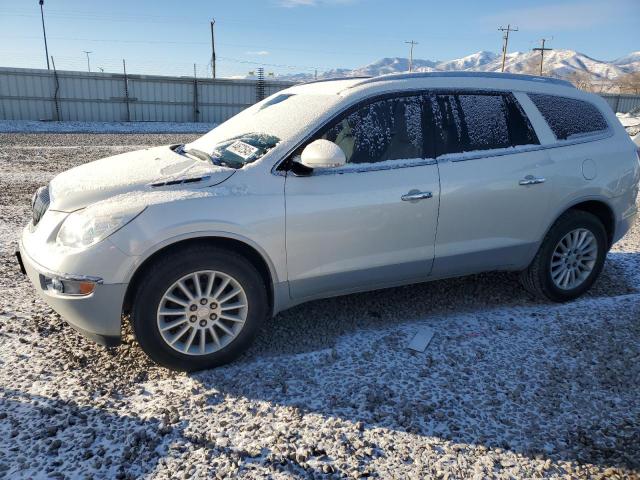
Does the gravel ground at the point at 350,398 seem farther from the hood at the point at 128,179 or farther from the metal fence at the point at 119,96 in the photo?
the metal fence at the point at 119,96

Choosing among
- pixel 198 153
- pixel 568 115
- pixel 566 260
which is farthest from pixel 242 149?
pixel 566 260

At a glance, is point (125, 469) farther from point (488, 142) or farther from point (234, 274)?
point (488, 142)

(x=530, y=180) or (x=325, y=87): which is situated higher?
(x=325, y=87)

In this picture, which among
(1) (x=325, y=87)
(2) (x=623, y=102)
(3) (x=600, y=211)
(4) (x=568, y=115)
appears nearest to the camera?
(1) (x=325, y=87)

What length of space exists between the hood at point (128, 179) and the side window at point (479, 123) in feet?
5.51

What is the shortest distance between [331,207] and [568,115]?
7.96 ft

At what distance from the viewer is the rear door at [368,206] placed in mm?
3484

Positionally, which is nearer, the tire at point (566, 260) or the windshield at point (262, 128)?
the windshield at point (262, 128)

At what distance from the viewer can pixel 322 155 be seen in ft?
11.0

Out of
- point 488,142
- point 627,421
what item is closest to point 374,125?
point 488,142

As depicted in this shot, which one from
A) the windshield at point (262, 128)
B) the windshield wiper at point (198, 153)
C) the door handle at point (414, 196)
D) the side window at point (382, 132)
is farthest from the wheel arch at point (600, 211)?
the windshield wiper at point (198, 153)

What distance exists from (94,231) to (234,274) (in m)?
0.86

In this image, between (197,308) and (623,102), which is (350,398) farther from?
(623,102)

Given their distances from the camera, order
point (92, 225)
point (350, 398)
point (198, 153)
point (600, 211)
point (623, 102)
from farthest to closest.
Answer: point (623, 102), point (600, 211), point (198, 153), point (350, 398), point (92, 225)
